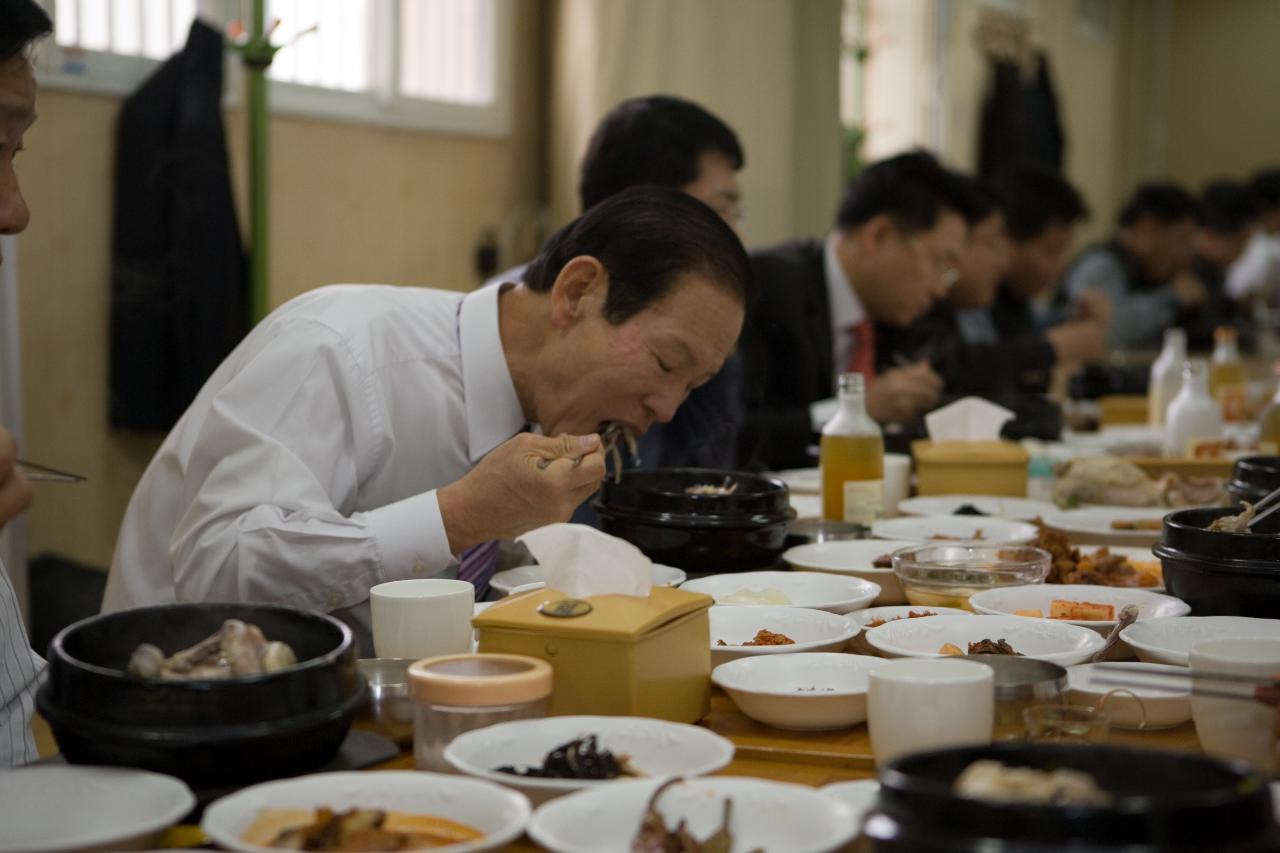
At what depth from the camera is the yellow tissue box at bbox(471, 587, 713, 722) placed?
1.31m

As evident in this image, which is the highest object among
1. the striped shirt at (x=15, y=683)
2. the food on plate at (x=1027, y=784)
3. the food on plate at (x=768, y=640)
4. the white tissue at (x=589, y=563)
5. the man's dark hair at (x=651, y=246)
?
the man's dark hair at (x=651, y=246)

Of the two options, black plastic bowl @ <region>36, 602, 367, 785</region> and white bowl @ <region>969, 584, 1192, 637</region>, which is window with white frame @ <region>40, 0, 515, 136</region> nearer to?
white bowl @ <region>969, 584, 1192, 637</region>

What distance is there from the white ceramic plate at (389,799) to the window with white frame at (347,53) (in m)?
2.52

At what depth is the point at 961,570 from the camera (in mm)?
1847

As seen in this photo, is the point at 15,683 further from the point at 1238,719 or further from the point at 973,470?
the point at 973,470

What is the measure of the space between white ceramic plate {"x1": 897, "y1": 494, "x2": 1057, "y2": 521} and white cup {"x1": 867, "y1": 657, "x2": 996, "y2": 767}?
4.59 feet

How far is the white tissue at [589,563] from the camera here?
1417mm

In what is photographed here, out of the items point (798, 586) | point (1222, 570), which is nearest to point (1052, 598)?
point (1222, 570)

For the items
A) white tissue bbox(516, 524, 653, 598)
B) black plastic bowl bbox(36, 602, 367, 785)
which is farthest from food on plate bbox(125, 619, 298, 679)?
white tissue bbox(516, 524, 653, 598)

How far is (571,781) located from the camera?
1110 mm

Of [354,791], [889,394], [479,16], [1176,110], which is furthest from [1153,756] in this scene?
[1176,110]

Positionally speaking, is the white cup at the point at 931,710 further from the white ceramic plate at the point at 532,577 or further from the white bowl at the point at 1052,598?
the white ceramic plate at the point at 532,577

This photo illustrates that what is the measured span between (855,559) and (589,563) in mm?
807

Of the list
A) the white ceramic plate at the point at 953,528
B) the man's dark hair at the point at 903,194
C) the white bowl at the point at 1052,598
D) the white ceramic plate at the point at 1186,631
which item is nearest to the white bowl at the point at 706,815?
the white ceramic plate at the point at 1186,631
